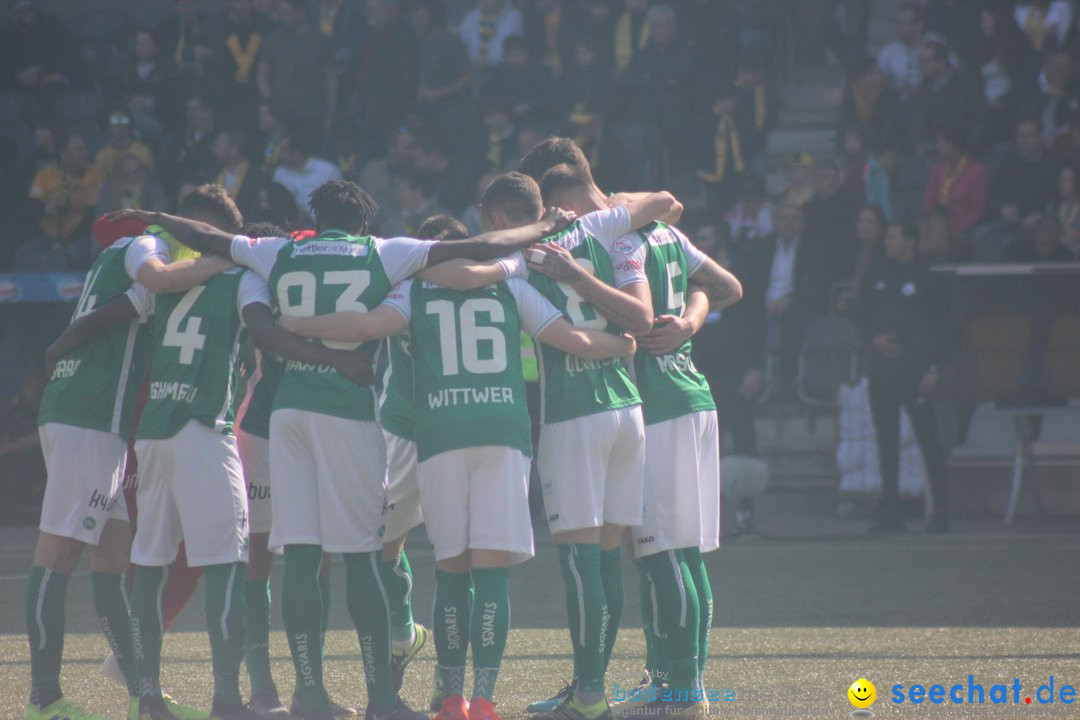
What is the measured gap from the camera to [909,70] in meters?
15.3

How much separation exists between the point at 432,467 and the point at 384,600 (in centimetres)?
53

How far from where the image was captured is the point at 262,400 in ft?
20.2

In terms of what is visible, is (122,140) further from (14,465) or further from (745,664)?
(745,664)

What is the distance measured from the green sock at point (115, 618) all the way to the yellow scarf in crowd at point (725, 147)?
31.3 feet

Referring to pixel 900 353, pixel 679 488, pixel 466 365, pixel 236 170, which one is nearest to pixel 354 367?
pixel 466 365

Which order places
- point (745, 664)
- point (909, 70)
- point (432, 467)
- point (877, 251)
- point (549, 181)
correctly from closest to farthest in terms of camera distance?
point (432, 467) → point (549, 181) → point (745, 664) → point (877, 251) → point (909, 70)

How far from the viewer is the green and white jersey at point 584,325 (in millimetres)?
5668

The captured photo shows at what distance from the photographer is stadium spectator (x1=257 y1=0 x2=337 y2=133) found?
15.6m

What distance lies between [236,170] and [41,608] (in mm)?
9716

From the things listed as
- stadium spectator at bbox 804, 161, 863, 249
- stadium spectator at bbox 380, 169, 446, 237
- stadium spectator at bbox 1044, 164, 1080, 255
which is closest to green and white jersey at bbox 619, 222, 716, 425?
stadium spectator at bbox 804, 161, 863, 249

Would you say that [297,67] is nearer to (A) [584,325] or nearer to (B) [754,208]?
(B) [754,208]

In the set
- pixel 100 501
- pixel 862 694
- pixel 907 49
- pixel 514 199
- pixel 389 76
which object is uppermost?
pixel 907 49

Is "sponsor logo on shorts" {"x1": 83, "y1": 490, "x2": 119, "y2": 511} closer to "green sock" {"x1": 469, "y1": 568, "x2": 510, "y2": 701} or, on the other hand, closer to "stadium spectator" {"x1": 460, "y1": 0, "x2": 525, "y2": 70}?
"green sock" {"x1": 469, "y1": 568, "x2": 510, "y2": 701}

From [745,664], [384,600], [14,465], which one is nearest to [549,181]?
[384,600]
